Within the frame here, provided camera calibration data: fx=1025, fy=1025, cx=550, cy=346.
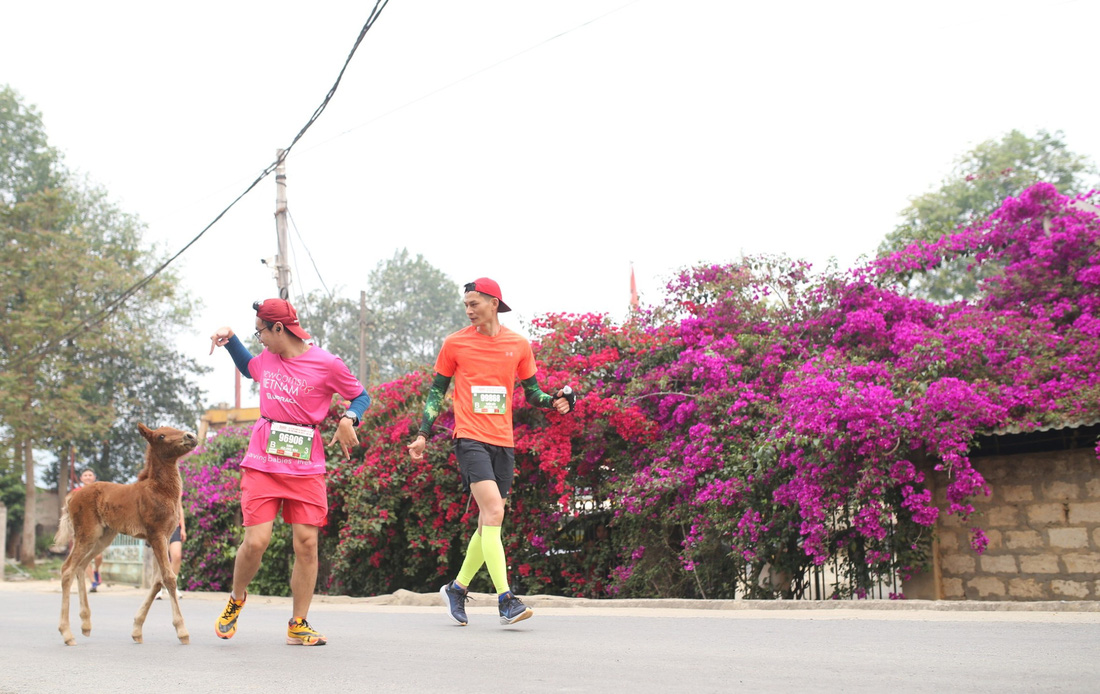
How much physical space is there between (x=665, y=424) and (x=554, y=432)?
4.34ft

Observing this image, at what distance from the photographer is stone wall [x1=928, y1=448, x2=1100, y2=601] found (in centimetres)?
979

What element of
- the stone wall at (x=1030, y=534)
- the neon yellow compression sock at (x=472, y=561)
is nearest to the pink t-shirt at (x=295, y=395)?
the neon yellow compression sock at (x=472, y=561)

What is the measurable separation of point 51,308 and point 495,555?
99.3 ft

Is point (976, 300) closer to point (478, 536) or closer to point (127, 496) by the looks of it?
A: point (478, 536)

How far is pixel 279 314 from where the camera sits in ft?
19.9

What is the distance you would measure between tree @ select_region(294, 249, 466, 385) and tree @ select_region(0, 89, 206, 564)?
16.5 metres

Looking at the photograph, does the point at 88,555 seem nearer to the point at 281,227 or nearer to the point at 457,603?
the point at 457,603

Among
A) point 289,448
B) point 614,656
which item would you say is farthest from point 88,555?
point 614,656

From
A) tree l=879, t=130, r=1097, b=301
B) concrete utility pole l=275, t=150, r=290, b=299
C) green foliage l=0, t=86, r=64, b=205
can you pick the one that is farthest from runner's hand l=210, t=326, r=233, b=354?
green foliage l=0, t=86, r=64, b=205

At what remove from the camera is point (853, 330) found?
11875mm

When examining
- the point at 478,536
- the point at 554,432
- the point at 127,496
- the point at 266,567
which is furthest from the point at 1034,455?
the point at 266,567

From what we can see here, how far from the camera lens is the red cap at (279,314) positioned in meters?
6.05

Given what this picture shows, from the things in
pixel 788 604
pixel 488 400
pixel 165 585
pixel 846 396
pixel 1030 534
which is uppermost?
pixel 846 396

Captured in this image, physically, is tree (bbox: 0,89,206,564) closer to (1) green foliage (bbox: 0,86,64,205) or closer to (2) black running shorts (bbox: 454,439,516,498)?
(1) green foliage (bbox: 0,86,64,205)
